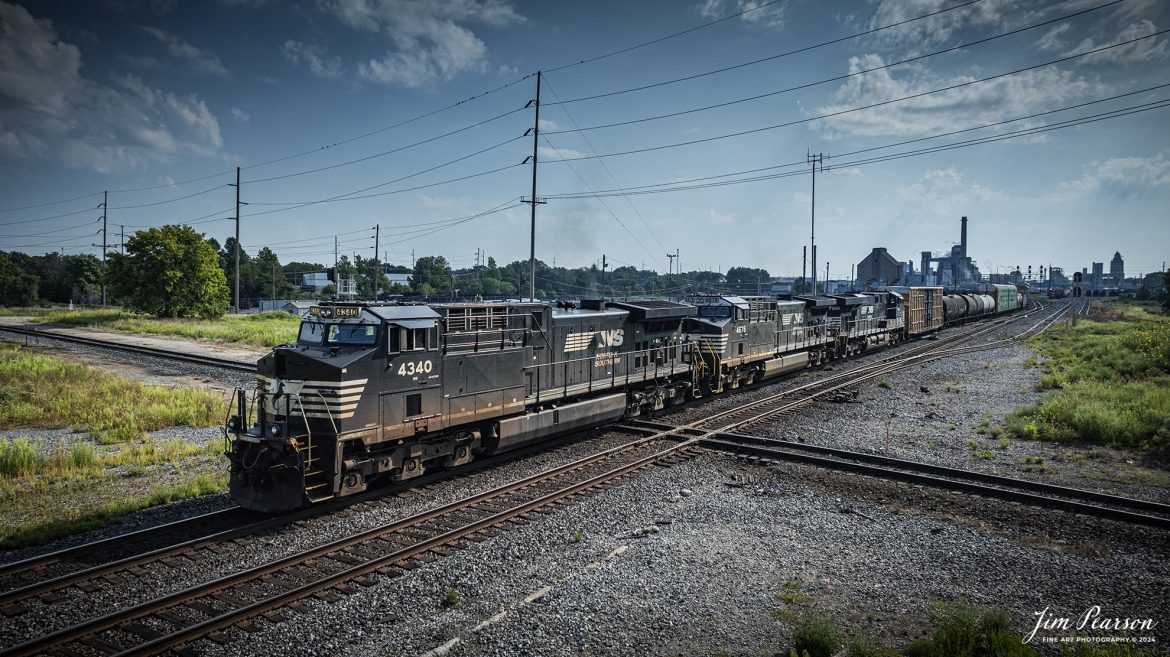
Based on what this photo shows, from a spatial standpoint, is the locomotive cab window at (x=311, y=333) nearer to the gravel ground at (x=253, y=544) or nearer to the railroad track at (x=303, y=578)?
the gravel ground at (x=253, y=544)

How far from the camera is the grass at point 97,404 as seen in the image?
15.3m

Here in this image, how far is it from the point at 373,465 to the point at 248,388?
1329cm

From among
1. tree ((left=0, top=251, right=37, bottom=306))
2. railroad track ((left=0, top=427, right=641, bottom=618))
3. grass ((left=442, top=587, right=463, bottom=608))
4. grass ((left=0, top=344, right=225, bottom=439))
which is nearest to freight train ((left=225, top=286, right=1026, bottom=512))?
railroad track ((left=0, top=427, right=641, bottom=618))

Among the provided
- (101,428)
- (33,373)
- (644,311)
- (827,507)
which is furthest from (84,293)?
(827,507)

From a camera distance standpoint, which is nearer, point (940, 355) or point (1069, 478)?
point (1069, 478)

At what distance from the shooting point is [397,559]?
7820 mm

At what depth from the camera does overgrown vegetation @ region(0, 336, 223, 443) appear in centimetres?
1529

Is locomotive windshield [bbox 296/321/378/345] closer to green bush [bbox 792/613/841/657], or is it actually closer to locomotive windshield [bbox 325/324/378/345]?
locomotive windshield [bbox 325/324/378/345]

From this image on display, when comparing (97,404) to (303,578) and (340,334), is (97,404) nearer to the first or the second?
(340,334)

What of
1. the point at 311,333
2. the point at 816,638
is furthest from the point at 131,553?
the point at 816,638

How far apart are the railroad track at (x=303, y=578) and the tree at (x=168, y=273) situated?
4550 cm

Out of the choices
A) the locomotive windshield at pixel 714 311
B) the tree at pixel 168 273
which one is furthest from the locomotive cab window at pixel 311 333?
the tree at pixel 168 273

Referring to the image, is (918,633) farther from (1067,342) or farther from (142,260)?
(142,260)

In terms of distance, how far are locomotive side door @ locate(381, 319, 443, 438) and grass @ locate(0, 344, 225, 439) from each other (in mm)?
8419
